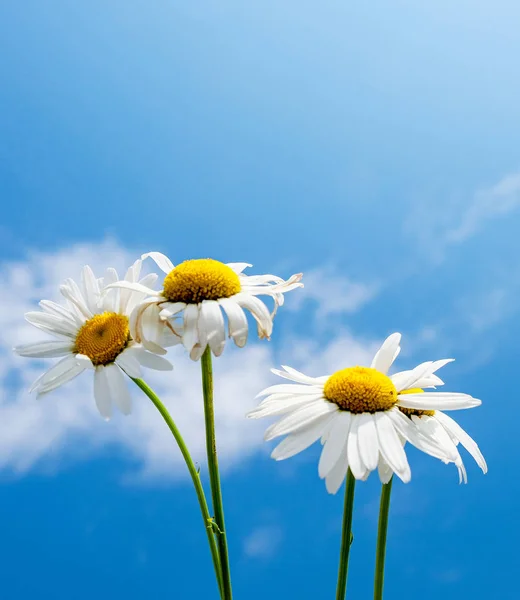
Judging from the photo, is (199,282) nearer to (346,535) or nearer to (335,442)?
(335,442)

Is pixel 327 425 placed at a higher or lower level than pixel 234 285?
→ lower

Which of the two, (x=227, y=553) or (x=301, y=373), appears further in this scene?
(x=301, y=373)

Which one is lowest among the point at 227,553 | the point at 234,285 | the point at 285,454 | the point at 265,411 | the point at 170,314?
the point at 227,553

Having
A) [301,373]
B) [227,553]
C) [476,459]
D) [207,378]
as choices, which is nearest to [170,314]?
[207,378]

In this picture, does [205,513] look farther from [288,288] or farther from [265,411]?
[288,288]

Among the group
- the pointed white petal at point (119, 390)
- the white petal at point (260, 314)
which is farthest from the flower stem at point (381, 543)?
the pointed white petal at point (119, 390)

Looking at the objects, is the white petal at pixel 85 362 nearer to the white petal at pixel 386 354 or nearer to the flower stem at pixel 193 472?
the flower stem at pixel 193 472
